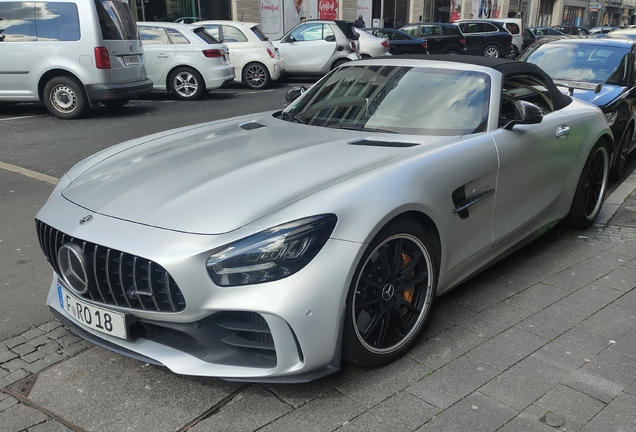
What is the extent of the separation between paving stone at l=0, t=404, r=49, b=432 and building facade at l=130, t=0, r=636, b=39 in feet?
64.1

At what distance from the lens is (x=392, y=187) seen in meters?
2.84

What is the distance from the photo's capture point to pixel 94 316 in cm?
269

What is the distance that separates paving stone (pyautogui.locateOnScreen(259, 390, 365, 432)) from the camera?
2.50 m

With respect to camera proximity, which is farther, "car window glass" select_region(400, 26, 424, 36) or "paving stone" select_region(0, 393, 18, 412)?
"car window glass" select_region(400, 26, 424, 36)

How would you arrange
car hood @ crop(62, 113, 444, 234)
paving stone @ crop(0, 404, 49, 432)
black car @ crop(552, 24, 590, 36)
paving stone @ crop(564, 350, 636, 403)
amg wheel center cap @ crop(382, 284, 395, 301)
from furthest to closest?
1. black car @ crop(552, 24, 590, 36)
2. amg wheel center cap @ crop(382, 284, 395, 301)
3. paving stone @ crop(564, 350, 636, 403)
4. car hood @ crop(62, 113, 444, 234)
5. paving stone @ crop(0, 404, 49, 432)

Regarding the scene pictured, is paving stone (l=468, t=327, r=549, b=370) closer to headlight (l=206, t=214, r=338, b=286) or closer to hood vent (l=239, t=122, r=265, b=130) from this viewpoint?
headlight (l=206, t=214, r=338, b=286)

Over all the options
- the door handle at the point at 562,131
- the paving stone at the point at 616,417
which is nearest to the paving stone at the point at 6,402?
the paving stone at the point at 616,417

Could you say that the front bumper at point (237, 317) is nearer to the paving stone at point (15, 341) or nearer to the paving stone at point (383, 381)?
the paving stone at point (383, 381)

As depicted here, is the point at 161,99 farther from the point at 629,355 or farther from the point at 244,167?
the point at 629,355

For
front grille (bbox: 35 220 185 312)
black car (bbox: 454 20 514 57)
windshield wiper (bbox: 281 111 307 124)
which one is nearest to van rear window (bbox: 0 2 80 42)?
windshield wiper (bbox: 281 111 307 124)

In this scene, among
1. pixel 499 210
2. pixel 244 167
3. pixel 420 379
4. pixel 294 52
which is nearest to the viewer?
pixel 420 379

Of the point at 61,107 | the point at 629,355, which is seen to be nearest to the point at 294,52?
the point at 61,107

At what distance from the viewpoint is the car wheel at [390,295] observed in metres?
2.70

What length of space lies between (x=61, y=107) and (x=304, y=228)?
28.4ft
